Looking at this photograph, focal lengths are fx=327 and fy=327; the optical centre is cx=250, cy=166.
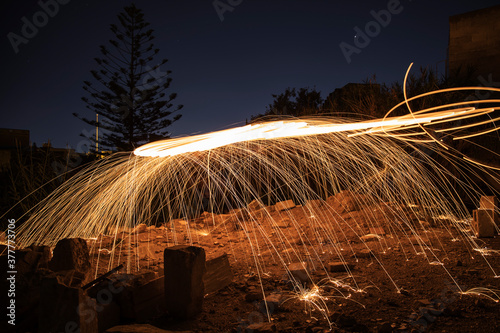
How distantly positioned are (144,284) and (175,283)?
337mm

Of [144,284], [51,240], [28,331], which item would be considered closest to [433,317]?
[144,284]

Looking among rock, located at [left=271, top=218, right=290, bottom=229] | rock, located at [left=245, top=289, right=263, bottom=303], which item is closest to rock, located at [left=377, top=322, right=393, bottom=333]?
rock, located at [left=245, top=289, right=263, bottom=303]

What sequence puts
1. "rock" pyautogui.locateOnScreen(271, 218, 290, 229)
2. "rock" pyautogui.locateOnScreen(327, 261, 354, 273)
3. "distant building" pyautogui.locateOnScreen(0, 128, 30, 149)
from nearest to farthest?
"rock" pyautogui.locateOnScreen(327, 261, 354, 273)
"rock" pyautogui.locateOnScreen(271, 218, 290, 229)
"distant building" pyautogui.locateOnScreen(0, 128, 30, 149)

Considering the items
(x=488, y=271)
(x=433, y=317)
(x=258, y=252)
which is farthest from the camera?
(x=258, y=252)

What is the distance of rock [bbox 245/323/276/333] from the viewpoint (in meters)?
2.84

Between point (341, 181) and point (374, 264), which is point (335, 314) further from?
point (341, 181)

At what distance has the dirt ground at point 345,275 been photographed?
312cm

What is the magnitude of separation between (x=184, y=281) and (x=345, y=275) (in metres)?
2.23

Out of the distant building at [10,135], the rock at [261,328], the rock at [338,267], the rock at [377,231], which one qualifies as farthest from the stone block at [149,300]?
the distant building at [10,135]

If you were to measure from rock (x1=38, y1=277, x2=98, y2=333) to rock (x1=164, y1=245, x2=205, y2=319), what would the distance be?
2.58ft

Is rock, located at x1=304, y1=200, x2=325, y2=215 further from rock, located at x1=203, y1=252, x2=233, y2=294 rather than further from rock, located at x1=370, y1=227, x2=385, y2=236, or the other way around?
rock, located at x1=203, y1=252, x2=233, y2=294

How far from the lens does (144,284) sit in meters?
3.40

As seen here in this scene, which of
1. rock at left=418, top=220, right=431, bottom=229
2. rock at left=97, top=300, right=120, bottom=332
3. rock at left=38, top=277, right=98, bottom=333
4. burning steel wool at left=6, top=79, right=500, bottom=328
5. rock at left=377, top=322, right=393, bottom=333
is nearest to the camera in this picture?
rock at left=38, top=277, right=98, bottom=333

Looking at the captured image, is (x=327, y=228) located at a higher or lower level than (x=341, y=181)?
lower
